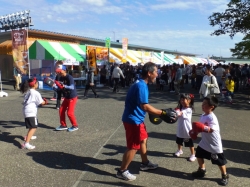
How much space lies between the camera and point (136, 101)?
13.1 feet

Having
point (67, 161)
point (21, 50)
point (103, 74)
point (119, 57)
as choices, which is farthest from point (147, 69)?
point (119, 57)

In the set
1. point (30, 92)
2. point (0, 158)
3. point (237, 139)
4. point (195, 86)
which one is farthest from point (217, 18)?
point (0, 158)

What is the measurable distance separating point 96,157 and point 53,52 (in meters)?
14.4

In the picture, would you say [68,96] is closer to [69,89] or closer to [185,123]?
[69,89]

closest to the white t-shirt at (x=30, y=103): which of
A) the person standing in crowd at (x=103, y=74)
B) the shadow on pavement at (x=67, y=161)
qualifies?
the shadow on pavement at (x=67, y=161)

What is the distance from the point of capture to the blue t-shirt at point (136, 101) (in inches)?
153

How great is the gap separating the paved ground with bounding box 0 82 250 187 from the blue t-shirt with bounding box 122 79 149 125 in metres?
0.93

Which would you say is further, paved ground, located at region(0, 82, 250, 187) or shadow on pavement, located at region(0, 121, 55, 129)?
shadow on pavement, located at region(0, 121, 55, 129)

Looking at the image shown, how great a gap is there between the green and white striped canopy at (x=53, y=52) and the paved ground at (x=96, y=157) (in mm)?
10485

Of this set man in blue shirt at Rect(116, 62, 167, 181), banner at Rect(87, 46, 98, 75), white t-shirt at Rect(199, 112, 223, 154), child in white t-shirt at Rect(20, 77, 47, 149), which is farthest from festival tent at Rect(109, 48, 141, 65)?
white t-shirt at Rect(199, 112, 223, 154)

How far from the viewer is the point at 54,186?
12.7ft

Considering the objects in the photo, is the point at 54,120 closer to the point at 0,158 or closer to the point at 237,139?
the point at 0,158

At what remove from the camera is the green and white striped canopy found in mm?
18141

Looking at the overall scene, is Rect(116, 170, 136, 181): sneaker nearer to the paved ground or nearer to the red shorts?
the paved ground
